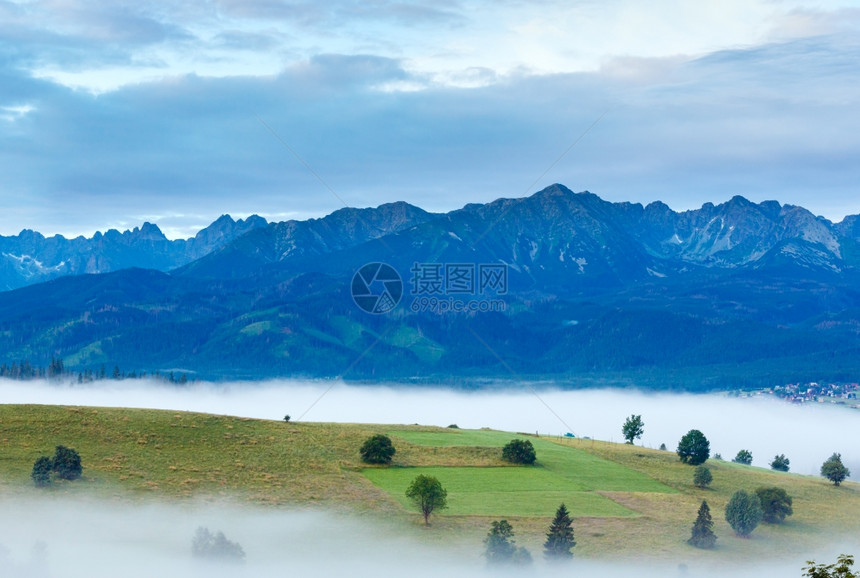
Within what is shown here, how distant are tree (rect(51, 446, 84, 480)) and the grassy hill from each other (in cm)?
225

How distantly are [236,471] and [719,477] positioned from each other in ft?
312

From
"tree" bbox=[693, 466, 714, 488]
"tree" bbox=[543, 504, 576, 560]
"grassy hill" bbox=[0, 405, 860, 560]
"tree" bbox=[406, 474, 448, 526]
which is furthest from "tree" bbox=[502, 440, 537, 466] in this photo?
"tree" bbox=[543, 504, 576, 560]

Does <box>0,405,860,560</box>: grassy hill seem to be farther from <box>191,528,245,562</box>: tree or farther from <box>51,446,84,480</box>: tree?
<box>191,528,245,562</box>: tree

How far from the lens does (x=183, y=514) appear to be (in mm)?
136875

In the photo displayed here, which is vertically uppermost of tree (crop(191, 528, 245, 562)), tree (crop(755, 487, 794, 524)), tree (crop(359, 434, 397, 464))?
tree (crop(359, 434, 397, 464))

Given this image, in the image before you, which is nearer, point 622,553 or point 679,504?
point 622,553

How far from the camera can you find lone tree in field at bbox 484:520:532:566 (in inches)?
4968

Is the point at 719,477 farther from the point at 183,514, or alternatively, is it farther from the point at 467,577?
the point at 183,514

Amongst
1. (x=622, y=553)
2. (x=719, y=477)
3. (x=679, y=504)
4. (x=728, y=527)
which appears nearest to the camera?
(x=622, y=553)

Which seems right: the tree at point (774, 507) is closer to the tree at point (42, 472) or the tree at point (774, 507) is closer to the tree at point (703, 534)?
the tree at point (703, 534)

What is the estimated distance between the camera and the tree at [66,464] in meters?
144

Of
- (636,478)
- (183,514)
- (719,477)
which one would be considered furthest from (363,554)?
(719,477)

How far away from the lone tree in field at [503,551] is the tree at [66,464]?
60688mm

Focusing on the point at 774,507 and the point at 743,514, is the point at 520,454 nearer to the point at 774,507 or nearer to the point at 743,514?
the point at 743,514
